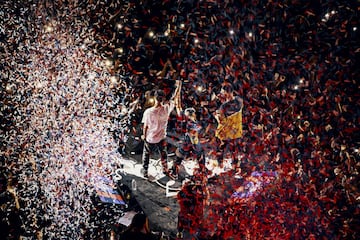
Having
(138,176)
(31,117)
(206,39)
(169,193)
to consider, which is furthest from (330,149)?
(206,39)

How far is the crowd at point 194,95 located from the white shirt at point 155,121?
140 centimetres

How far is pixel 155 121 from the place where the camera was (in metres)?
7.11

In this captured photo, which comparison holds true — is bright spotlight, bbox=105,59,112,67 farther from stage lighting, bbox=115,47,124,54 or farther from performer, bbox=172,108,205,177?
performer, bbox=172,108,205,177

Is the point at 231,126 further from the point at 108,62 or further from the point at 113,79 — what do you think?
the point at 108,62

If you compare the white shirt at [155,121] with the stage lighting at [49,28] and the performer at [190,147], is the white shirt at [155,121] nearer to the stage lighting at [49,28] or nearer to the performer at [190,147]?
the performer at [190,147]

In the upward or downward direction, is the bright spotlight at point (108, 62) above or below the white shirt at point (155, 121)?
above

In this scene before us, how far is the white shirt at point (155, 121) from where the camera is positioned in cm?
704

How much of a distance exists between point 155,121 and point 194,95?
20.2ft

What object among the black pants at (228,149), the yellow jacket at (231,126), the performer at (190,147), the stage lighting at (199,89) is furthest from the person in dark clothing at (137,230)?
the stage lighting at (199,89)

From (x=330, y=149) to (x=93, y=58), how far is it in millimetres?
7133

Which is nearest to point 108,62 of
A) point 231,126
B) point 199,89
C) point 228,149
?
point 199,89

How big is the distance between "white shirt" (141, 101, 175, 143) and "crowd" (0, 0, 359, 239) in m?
→ 1.40

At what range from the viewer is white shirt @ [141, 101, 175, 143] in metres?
7.04

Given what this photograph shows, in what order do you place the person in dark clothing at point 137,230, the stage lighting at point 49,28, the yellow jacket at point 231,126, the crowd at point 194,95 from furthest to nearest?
the stage lighting at point 49,28 → the yellow jacket at point 231,126 → the crowd at point 194,95 → the person in dark clothing at point 137,230
